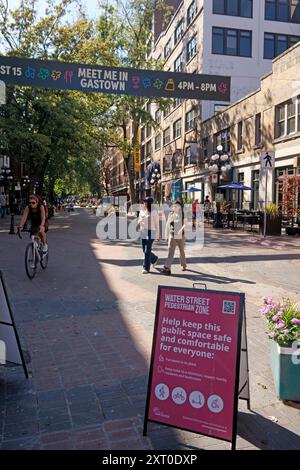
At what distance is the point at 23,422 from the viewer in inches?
132

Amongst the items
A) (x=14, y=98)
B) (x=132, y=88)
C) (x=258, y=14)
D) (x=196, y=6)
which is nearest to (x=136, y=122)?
(x=196, y=6)

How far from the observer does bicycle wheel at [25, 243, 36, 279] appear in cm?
873

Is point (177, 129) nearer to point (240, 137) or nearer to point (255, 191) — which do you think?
point (240, 137)

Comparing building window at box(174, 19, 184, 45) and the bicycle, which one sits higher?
building window at box(174, 19, 184, 45)

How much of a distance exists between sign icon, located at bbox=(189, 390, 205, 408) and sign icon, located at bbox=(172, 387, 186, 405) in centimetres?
6

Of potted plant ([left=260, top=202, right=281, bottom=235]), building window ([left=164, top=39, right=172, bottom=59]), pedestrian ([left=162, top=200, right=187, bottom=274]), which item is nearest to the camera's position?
pedestrian ([left=162, top=200, right=187, bottom=274])

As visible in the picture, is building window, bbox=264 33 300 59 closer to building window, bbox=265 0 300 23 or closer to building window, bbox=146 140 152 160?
building window, bbox=265 0 300 23

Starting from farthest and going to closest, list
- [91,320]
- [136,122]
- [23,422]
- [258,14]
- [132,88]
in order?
[136,122] < [258,14] < [132,88] < [91,320] < [23,422]

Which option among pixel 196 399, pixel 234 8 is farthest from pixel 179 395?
pixel 234 8

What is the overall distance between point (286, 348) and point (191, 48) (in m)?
39.9

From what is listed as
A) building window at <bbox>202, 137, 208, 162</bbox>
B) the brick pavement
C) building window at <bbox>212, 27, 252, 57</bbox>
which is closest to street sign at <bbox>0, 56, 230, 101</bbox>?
the brick pavement

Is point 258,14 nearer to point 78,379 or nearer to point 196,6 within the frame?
point 196,6

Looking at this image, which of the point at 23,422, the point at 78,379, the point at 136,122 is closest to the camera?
the point at 23,422
